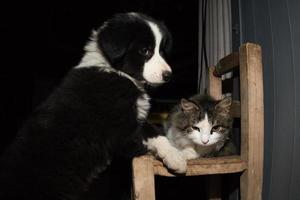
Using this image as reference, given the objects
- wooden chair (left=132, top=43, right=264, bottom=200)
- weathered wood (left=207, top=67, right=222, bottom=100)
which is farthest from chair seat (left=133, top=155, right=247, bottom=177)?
weathered wood (left=207, top=67, right=222, bottom=100)

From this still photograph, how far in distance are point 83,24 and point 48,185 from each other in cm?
126

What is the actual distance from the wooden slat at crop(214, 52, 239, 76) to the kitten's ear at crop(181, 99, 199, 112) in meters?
0.20

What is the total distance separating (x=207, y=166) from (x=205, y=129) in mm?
271

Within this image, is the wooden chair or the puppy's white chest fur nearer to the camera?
the wooden chair

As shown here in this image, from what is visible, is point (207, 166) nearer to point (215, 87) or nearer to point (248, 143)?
point (248, 143)

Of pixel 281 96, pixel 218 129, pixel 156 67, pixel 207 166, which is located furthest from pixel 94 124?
pixel 281 96

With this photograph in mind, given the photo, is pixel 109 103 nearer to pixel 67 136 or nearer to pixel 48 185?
pixel 67 136

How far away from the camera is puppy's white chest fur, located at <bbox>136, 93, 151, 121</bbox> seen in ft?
4.14

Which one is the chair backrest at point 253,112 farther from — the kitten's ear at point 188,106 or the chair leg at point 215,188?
the chair leg at point 215,188

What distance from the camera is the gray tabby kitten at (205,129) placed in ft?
4.60

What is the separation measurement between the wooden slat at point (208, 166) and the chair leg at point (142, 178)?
3 centimetres

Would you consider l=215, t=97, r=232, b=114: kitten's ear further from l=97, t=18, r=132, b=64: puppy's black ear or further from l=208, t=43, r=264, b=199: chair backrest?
l=97, t=18, r=132, b=64: puppy's black ear

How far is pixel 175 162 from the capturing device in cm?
110

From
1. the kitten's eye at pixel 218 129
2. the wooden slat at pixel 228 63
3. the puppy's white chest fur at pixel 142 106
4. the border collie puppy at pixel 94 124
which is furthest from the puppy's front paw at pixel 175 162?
the wooden slat at pixel 228 63
